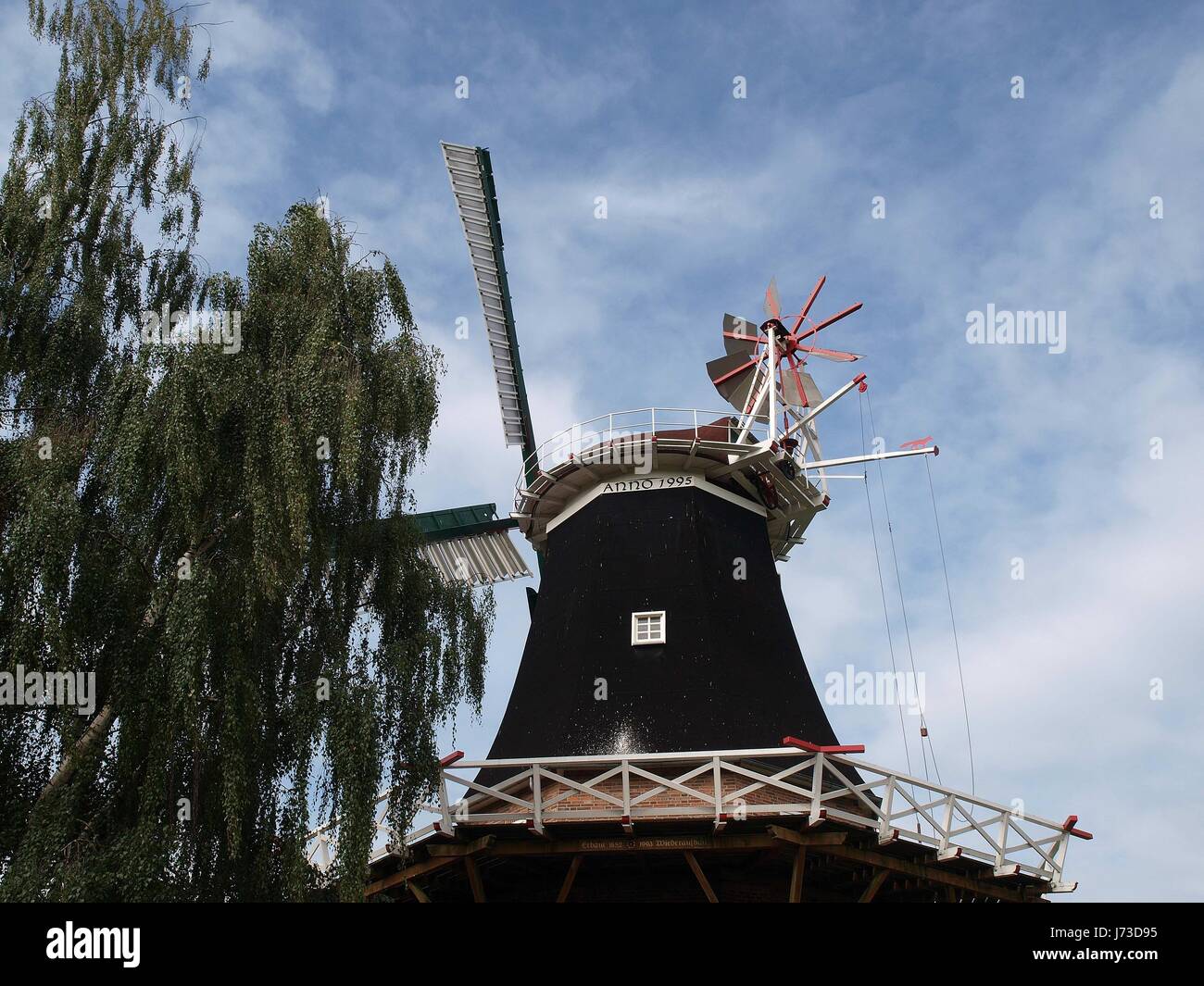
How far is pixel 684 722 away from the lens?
1967cm

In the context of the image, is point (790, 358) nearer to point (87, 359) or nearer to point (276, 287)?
point (276, 287)

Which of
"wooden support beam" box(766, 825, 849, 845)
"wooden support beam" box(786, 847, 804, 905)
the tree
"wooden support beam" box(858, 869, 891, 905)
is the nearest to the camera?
the tree

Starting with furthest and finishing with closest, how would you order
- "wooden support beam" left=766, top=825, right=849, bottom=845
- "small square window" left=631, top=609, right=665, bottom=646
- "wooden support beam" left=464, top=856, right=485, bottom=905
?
"small square window" left=631, top=609, right=665, bottom=646, "wooden support beam" left=464, top=856, right=485, bottom=905, "wooden support beam" left=766, top=825, right=849, bottom=845

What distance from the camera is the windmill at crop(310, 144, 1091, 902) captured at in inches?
685

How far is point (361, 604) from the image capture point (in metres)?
15.9

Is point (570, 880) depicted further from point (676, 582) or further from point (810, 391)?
point (810, 391)

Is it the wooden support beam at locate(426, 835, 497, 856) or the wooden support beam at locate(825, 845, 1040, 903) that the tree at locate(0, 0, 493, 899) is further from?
the wooden support beam at locate(825, 845, 1040, 903)

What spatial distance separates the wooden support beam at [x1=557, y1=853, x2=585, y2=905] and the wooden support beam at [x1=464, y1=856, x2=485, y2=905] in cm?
123

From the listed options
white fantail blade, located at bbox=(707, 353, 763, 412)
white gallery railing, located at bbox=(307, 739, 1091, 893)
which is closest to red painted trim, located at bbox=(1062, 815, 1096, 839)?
white gallery railing, located at bbox=(307, 739, 1091, 893)

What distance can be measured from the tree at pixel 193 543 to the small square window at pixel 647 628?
461cm

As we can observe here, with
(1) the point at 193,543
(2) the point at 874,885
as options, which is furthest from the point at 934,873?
(1) the point at 193,543

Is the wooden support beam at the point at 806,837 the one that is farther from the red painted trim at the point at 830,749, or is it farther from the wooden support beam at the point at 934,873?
the red painted trim at the point at 830,749

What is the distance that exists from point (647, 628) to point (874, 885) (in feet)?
19.3
